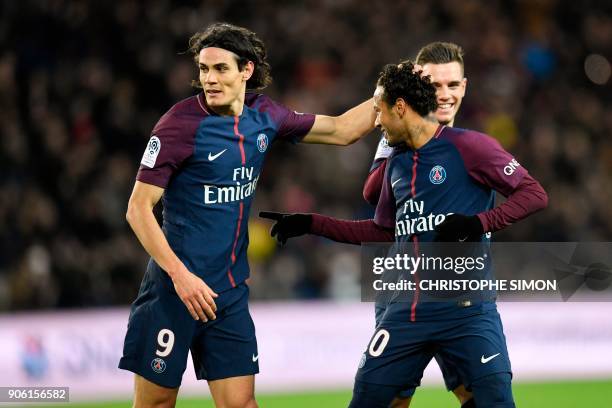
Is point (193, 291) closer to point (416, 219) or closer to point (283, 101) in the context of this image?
point (416, 219)

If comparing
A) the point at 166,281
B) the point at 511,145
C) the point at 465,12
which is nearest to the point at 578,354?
the point at 511,145

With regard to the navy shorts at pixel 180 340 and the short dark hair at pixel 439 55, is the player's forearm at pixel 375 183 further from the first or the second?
the navy shorts at pixel 180 340

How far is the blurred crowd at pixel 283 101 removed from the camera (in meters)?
10.6

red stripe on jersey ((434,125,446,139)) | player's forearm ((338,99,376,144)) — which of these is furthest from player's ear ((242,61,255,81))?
red stripe on jersey ((434,125,446,139))

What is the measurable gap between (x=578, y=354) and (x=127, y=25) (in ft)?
20.0

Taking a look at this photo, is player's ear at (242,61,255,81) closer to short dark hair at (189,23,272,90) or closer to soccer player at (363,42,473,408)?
short dark hair at (189,23,272,90)

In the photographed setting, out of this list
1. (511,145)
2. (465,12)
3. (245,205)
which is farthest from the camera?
(465,12)

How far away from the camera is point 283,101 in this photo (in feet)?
40.9

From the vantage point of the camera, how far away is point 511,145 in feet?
42.1

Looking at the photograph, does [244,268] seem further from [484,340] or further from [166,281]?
[484,340]

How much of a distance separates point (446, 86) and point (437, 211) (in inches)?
37.3

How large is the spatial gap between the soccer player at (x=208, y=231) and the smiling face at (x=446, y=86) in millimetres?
996

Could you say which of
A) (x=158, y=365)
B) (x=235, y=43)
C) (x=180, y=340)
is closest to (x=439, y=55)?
(x=235, y=43)

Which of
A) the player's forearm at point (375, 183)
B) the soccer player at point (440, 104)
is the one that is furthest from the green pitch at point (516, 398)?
the player's forearm at point (375, 183)
